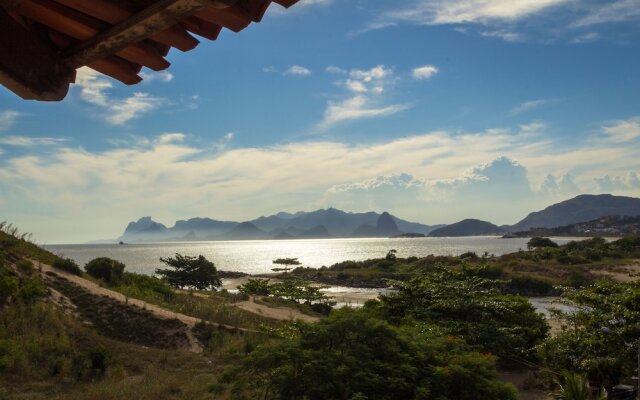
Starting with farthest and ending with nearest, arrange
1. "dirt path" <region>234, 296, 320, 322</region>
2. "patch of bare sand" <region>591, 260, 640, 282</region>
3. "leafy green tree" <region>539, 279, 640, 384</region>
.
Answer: "patch of bare sand" <region>591, 260, 640, 282</region> < "dirt path" <region>234, 296, 320, 322</region> < "leafy green tree" <region>539, 279, 640, 384</region>

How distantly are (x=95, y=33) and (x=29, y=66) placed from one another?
0.47m

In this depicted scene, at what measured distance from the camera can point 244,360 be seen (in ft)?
27.0

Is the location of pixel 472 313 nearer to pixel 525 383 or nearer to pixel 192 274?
pixel 525 383

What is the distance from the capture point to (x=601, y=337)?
1223cm

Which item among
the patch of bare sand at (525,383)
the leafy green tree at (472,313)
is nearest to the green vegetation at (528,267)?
the leafy green tree at (472,313)

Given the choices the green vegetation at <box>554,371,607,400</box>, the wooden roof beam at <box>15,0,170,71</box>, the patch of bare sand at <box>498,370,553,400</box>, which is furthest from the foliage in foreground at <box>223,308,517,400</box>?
the wooden roof beam at <box>15,0,170,71</box>

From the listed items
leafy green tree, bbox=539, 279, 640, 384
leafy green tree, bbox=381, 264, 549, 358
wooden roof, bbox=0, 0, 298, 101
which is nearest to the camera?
wooden roof, bbox=0, 0, 298, 101

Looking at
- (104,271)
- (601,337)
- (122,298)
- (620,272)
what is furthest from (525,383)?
(620,272)

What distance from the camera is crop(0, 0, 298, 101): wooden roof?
231 cm

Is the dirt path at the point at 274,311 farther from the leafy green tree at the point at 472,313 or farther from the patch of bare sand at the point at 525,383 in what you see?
the patch of bare sand at the point at 525,383

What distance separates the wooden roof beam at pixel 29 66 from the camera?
257cm

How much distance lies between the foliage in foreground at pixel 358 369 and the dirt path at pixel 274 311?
16348mm

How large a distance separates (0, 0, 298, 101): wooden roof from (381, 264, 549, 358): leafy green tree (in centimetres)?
1397

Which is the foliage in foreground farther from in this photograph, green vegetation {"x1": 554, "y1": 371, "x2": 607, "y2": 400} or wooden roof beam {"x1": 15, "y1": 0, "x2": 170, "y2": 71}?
wooden roof beam {"x1": 15, "y1": 0, "x2": 170, "y2": 71}
